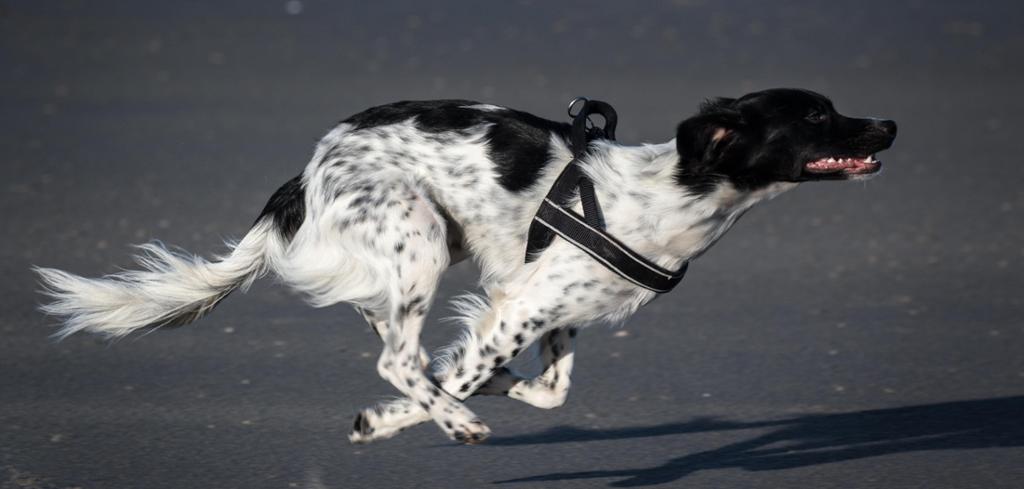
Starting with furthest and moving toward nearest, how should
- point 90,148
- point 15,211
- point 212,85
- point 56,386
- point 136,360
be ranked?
1. point 212,85
2. point 90,148
3. point 15,211
4. point 136,360
5. point 56,386

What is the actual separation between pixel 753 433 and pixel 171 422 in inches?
82.1

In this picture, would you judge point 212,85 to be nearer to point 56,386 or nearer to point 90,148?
point 90,148

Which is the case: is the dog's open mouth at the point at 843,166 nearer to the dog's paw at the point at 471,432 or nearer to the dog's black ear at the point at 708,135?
the dog's black ear at the point at 708,135

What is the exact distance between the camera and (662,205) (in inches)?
189

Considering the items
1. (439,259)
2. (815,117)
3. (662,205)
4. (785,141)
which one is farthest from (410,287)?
(815,117)

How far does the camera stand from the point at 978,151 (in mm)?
9859

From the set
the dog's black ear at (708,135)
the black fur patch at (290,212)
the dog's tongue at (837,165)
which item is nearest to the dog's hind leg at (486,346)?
the dog's black ear at (708,135)

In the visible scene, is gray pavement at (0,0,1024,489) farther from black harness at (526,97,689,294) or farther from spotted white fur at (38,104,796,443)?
black harness at (526,97,689,294)

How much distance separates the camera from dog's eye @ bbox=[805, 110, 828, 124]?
4.67 meters

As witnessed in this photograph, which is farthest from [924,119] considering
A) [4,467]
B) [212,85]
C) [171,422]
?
[4,467]

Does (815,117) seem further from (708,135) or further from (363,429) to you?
(363,429)

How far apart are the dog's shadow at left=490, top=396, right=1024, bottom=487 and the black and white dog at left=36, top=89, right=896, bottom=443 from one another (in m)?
0.36

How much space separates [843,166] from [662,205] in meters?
0.58

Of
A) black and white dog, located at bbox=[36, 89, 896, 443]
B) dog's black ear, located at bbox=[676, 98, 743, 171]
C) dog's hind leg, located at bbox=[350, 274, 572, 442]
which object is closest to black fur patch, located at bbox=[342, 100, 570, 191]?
black and white dog, located at bbox=[36, 89, 896, 443]
